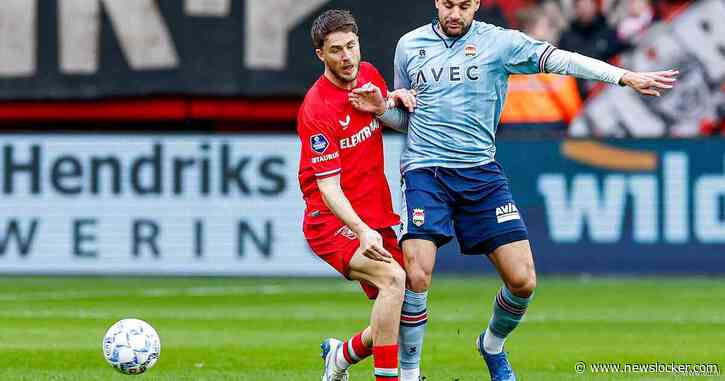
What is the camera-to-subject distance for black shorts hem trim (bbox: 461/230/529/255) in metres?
8.81

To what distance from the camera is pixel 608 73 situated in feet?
27.9

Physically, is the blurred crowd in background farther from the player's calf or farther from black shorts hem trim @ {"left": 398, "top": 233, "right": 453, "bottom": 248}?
the player's calf

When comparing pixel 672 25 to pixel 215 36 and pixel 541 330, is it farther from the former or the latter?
pixel 541 330

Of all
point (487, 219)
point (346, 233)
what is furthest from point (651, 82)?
point (346, 233)

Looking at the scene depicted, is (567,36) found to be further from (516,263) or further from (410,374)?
(410,374)

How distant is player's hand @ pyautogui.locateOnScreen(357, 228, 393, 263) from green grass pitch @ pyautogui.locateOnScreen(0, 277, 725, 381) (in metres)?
1.56

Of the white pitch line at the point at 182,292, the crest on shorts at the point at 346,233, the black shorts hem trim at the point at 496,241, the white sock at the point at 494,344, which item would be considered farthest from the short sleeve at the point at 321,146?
A: the white pitch line at the point at 182,292

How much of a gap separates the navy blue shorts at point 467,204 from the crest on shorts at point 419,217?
0.7 inches

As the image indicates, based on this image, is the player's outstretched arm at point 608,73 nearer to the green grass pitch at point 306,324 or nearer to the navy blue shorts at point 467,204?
the navy blue shorts at point 467,204

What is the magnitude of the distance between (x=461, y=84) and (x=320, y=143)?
0.92 m

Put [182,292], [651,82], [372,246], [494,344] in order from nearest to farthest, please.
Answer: [372,246] < [651,82] < [494,344] < [182,292]

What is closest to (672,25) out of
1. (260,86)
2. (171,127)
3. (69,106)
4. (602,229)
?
(602,229)

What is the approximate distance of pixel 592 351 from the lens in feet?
37.1

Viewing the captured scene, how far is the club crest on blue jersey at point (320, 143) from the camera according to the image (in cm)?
846
